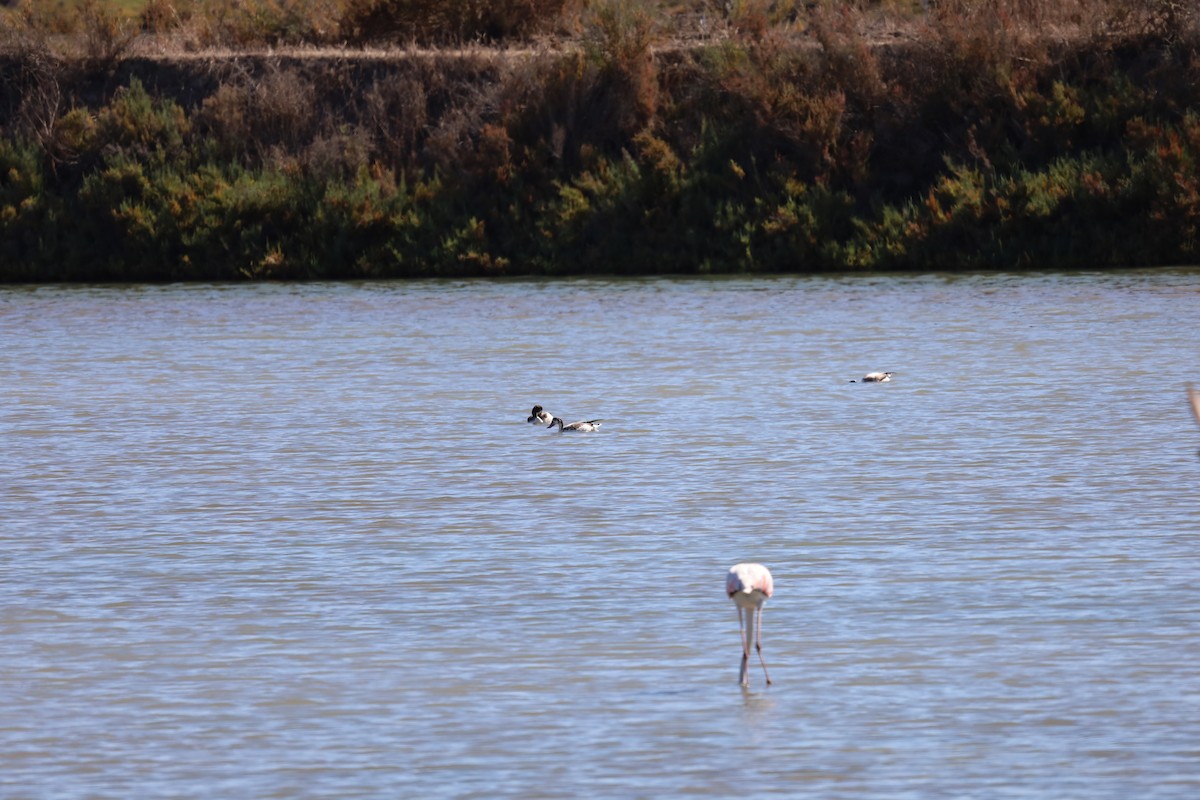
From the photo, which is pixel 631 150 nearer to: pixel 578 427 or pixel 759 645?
pixel 578 427

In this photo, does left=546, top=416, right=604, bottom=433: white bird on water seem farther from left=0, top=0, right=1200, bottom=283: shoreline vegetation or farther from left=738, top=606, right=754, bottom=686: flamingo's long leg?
left=0, top=0, right=1200, bottom=283: shoreline vegetation

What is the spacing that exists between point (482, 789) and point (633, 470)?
8326 mm

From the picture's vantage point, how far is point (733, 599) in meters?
9.20

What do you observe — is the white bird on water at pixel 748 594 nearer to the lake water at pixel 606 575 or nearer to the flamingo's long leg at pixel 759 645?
the flamingo's long leg at pixel 759 645

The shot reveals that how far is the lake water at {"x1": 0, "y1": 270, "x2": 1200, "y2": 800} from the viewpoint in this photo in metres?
8.47

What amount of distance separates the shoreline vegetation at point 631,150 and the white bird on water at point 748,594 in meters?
25.7

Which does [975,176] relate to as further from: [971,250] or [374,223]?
[374,223]

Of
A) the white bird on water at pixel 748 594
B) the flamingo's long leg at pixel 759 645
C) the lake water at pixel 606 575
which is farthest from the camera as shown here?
the flamingo's long leg at pixel 759 645

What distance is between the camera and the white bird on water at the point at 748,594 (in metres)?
9.12

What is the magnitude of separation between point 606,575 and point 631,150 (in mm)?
26772

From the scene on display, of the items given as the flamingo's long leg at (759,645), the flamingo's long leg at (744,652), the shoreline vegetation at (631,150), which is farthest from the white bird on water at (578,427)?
the shoreline vegetation at (631,150)

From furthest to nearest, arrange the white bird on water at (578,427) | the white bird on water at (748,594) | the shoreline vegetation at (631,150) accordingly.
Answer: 1. the shoreline vegetation at (631,150)
2. the white bird on water at (578,427)
3. the white bird on water at (748,594)

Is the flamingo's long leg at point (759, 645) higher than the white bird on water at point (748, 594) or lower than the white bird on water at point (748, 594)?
lower

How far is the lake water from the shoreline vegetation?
1021cm
